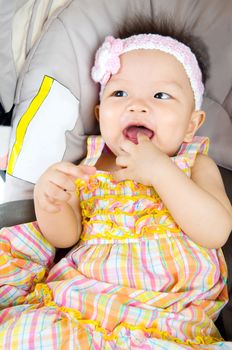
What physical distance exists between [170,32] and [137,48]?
0.13 m

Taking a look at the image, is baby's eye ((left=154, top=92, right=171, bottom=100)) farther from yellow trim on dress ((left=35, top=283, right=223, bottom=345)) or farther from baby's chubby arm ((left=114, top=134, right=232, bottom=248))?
yellow trim on dress ((left=35, top=283, right=223, bottom=345))

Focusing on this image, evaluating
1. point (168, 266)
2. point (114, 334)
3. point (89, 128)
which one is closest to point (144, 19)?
point (89, 128)

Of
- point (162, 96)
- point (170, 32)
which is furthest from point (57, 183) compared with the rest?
point (170, 32)

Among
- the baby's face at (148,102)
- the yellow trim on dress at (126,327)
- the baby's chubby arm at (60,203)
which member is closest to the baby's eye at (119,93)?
the baby's face at (148,102)

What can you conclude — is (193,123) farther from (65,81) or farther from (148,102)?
(65,81)

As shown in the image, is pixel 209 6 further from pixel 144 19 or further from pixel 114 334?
pixel 114 334

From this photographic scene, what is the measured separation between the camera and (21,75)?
1.35 metres

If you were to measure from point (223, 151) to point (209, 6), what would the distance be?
0.38 m

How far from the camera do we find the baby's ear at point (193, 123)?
1350 mm

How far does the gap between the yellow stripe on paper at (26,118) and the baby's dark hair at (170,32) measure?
0.78ft

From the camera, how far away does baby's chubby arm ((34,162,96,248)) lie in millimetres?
1119

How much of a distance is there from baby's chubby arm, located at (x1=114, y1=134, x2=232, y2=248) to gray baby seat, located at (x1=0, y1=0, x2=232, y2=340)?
0.18 meters

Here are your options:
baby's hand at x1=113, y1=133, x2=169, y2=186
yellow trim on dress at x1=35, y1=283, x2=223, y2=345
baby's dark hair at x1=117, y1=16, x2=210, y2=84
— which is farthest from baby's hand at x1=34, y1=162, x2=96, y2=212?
baby's dark hair at x1=117, y1=16, x2=210, y2=84

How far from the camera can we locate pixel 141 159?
46.6 inches
